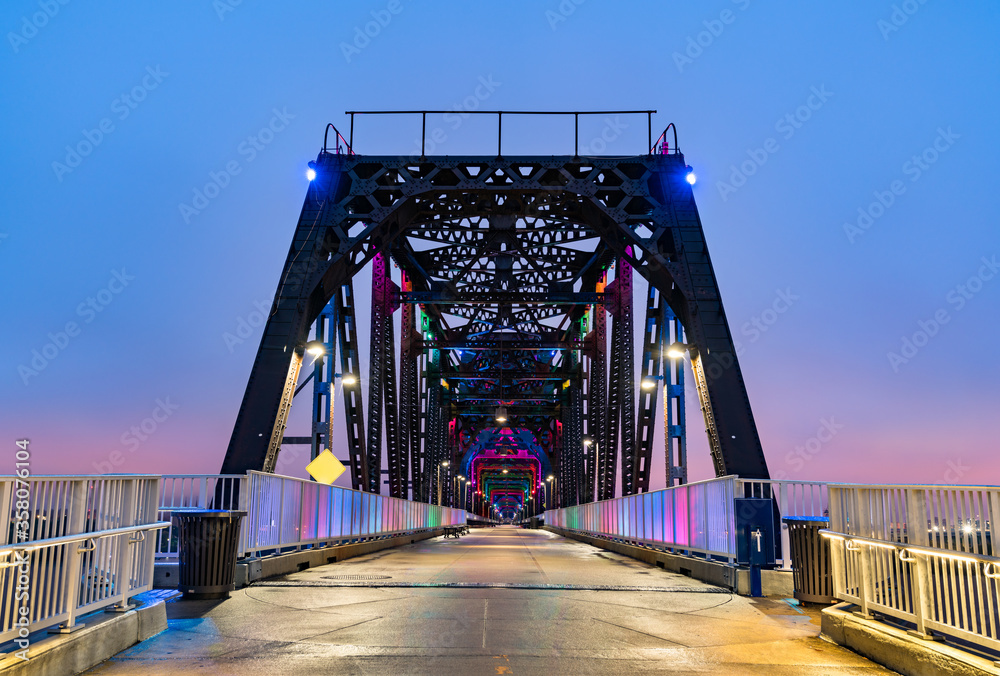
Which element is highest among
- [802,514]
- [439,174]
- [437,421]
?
[439,174]

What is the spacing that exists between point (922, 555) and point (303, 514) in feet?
37.7

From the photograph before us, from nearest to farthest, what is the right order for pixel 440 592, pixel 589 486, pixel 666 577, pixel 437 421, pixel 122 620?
pixel 122 620
pixel 440 592
pixel 666 577
pixel 589 486
pixel 437 421

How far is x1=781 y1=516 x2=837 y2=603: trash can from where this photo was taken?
9656 mm

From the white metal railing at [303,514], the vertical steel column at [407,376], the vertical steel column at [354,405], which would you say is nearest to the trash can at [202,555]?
the white metal railing at [303,514]

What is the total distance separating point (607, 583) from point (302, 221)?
1073 centimetres

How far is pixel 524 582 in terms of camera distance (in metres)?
12.8

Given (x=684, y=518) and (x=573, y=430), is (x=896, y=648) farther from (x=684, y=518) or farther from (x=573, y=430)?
(x=573, y=430)

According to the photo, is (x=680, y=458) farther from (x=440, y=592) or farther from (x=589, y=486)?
(x=589, y=486)

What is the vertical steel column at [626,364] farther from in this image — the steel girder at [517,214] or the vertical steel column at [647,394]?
the steel girder at [517,214]

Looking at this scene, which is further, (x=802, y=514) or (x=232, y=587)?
(x=802, y=514)

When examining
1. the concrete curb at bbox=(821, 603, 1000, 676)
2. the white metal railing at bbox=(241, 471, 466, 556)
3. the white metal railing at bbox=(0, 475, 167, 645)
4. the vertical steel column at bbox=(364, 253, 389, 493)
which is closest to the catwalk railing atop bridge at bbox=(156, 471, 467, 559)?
the white metal railing at bbox=(241, 471, 466, 556)

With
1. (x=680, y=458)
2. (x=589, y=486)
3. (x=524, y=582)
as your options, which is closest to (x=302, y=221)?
(x=524, y=582)

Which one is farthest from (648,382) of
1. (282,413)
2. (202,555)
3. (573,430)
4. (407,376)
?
(573,430)

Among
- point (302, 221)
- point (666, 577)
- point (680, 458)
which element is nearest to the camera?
point (666, 577)
